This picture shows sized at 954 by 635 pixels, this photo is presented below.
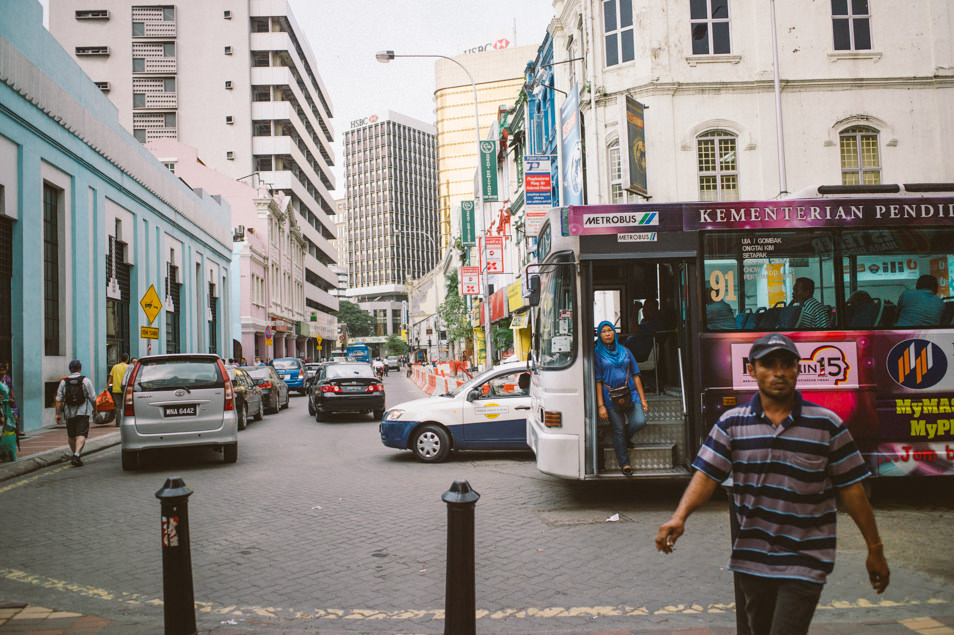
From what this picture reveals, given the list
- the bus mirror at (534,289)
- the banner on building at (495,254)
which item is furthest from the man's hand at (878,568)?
the banner on building at (495,254)

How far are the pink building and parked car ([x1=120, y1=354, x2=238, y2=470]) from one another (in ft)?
90.8

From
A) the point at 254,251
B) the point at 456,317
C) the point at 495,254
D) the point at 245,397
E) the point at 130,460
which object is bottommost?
the point at 130,460

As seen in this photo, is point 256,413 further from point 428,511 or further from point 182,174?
point 182,174

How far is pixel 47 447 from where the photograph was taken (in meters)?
13.5

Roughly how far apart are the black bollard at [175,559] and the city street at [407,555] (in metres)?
0.59

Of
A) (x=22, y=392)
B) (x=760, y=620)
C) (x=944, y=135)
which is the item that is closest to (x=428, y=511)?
(x=760, y=620)

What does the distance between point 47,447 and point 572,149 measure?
603 inches

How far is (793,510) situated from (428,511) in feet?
18.0

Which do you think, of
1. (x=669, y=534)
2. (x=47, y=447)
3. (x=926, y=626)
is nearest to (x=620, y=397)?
(x=926, y=626)

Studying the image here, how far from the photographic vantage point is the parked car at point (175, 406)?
1111 centimetres

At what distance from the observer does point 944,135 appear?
67.3ft

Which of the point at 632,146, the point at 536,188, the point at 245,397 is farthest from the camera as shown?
the point at 536,188

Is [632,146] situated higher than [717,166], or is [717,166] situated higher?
[632,146]

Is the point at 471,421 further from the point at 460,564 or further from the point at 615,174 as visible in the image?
the point at 615,174
